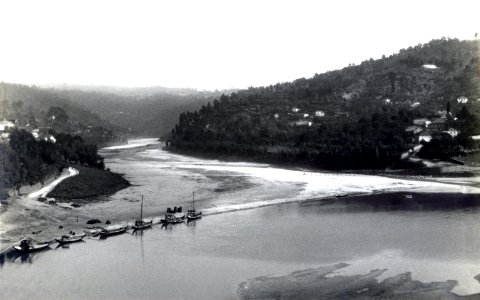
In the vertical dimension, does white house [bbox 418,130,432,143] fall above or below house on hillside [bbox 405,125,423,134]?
below

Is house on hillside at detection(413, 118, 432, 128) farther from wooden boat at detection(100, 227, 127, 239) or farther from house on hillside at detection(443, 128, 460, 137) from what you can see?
wooden boat at detection(100, 227, 127, 239)

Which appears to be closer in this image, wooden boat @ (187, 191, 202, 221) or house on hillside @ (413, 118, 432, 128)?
wooden boat @ (187, 191, 202, 221)

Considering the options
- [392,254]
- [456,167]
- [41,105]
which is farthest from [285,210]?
[41,105]

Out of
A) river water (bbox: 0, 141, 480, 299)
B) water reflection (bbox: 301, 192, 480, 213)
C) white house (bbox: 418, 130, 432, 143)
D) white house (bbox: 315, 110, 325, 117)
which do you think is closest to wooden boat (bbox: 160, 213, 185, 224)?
river water (bbox: 0, 141, 480, 299)

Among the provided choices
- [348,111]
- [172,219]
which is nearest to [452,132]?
[348,111]

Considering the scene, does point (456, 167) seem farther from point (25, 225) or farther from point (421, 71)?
point (421, 71)

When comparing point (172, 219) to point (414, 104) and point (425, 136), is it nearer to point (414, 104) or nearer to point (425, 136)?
point (425, 136)
